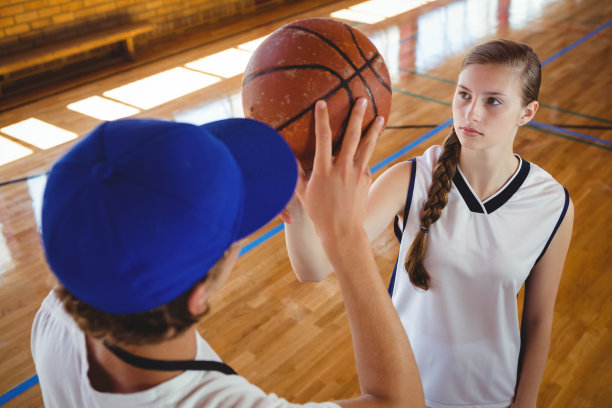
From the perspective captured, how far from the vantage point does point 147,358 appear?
875mm

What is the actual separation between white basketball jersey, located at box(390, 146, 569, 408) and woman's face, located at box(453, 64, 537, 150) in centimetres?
13

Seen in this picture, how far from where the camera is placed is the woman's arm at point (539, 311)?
166cm

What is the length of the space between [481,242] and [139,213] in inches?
45.5

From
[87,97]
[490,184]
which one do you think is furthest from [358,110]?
[87,97]

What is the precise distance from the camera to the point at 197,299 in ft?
2.89

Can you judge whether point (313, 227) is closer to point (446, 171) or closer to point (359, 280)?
point (359, 280)

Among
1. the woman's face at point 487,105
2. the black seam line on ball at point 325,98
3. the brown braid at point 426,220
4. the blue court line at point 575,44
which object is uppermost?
the black seam line on ball at point 325,98

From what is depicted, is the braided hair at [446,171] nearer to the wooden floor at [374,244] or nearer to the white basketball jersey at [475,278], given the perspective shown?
the white basketball jersey at [475,278]

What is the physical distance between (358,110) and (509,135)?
0.72 metres

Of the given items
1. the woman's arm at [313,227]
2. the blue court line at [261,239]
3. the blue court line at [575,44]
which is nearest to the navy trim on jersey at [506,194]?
the woman's arm at [313,227]

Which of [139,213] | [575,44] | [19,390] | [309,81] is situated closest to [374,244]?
[19,390]

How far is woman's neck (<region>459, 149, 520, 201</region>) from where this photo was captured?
171cm

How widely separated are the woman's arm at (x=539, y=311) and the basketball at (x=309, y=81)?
0.71 m

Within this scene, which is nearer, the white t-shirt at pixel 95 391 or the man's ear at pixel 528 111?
the white t-shirt at pixel 95 391
